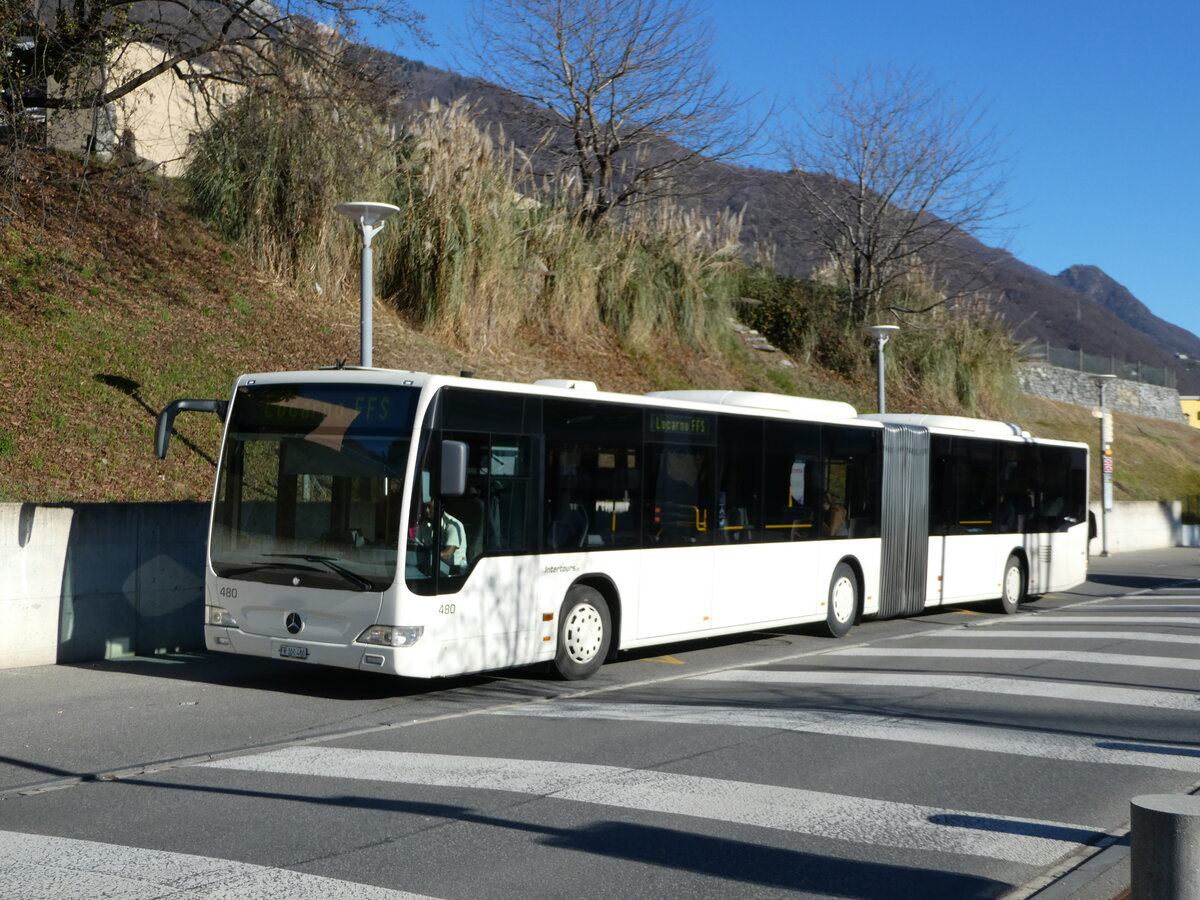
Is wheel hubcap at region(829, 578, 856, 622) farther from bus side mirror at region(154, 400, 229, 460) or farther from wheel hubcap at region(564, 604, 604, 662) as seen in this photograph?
bus side mirror at region(154, 400, 229, 460)

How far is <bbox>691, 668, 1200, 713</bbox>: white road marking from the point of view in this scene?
10508mm

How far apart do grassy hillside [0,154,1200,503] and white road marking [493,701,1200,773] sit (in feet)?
22.8

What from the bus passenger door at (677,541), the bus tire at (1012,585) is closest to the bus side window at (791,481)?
the bus passenger door at (677,541)

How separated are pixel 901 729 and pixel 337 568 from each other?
4460 mm

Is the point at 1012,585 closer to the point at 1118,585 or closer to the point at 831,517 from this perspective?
the point at 831,517

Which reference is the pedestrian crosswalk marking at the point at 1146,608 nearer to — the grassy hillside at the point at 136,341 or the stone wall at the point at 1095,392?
the grassy hillside at the point at 136,341

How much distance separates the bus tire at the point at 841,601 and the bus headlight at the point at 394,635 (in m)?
6.94

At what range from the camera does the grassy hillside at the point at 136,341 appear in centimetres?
1475

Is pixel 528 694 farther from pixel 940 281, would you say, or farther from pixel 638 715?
pixel 940 281

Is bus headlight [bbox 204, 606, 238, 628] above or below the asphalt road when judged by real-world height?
above

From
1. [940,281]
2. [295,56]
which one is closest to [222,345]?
[295,56]

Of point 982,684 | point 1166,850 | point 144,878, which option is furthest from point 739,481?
point 1166,850

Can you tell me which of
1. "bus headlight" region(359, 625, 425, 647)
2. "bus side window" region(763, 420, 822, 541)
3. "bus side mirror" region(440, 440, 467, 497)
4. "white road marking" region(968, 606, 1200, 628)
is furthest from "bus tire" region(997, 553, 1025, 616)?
"bus headlight" region(359, 625, 425, 647)

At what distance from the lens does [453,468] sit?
32.5 feet
